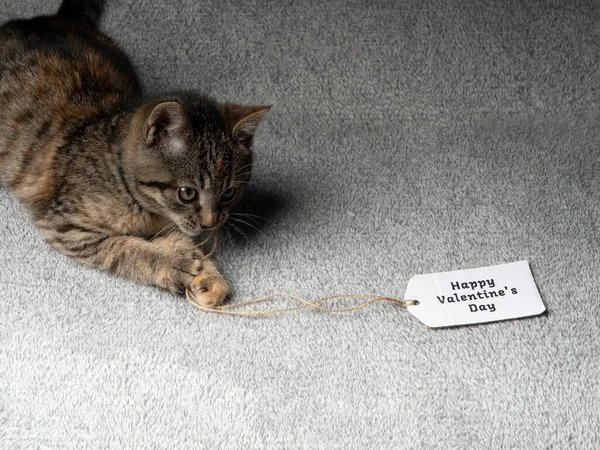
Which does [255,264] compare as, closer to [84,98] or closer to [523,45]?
[84,98]

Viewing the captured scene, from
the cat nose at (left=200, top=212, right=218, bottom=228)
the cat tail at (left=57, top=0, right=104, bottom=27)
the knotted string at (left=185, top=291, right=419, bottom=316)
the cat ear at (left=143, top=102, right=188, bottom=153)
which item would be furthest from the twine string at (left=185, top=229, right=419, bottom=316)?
the cat tail at (left=57, top=0, right=104, bottom=27)

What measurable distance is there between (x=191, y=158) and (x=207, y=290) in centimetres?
31

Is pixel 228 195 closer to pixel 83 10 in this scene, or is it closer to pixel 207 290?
pixel 207 290

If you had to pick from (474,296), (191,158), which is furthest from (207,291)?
(474,296)

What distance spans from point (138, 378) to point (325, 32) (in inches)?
49.2

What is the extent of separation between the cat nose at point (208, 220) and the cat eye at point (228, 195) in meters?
0.04

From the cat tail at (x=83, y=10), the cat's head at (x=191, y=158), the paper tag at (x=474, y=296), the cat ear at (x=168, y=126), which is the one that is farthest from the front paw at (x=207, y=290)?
the cat tail at (x=83, y=10)

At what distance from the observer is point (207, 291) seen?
144 centimetres

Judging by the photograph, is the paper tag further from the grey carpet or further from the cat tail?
the cat tail

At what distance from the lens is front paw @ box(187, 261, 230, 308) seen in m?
1.43

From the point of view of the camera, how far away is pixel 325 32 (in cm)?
206

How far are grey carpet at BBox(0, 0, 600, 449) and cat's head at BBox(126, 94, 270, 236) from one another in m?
0.20

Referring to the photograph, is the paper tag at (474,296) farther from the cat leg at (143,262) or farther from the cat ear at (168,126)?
the cat ear at (168,126)

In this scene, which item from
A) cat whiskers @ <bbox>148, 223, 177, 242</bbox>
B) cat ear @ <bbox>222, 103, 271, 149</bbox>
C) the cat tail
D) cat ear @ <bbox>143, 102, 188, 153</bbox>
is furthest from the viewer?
the cat tail
